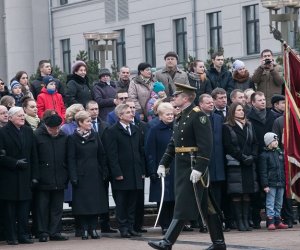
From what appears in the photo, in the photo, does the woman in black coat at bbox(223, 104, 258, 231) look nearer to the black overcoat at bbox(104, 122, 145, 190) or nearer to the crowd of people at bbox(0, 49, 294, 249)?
the crowd of people at bbox(0, 49, 294, 249)

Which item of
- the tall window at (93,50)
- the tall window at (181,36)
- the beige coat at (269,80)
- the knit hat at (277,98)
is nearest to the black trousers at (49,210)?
the knit hat at (277,98)

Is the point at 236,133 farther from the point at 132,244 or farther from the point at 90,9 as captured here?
the point at 90,9

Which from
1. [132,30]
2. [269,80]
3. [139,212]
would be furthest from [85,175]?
[132,30]

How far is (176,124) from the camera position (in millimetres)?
16422

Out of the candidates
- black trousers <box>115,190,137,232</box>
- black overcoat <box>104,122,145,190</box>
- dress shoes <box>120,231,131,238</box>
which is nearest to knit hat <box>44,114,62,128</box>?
black overcoat <box>104,122,145,190</box>

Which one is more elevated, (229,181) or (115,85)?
(115,85)

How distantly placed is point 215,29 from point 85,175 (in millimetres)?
32977

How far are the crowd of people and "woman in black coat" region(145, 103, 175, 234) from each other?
15 mm

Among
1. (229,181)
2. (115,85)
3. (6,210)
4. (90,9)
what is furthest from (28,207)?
(90,9)

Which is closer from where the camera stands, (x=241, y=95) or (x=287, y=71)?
(x=287, y=71)

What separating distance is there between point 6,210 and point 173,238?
381 cm

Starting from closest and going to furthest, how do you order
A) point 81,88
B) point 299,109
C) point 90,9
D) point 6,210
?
1. point 299,109
2. point 6,210
3. point 81,88
4. point 90,9

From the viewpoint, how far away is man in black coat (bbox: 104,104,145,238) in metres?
19.5

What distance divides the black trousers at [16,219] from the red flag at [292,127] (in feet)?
13.0
